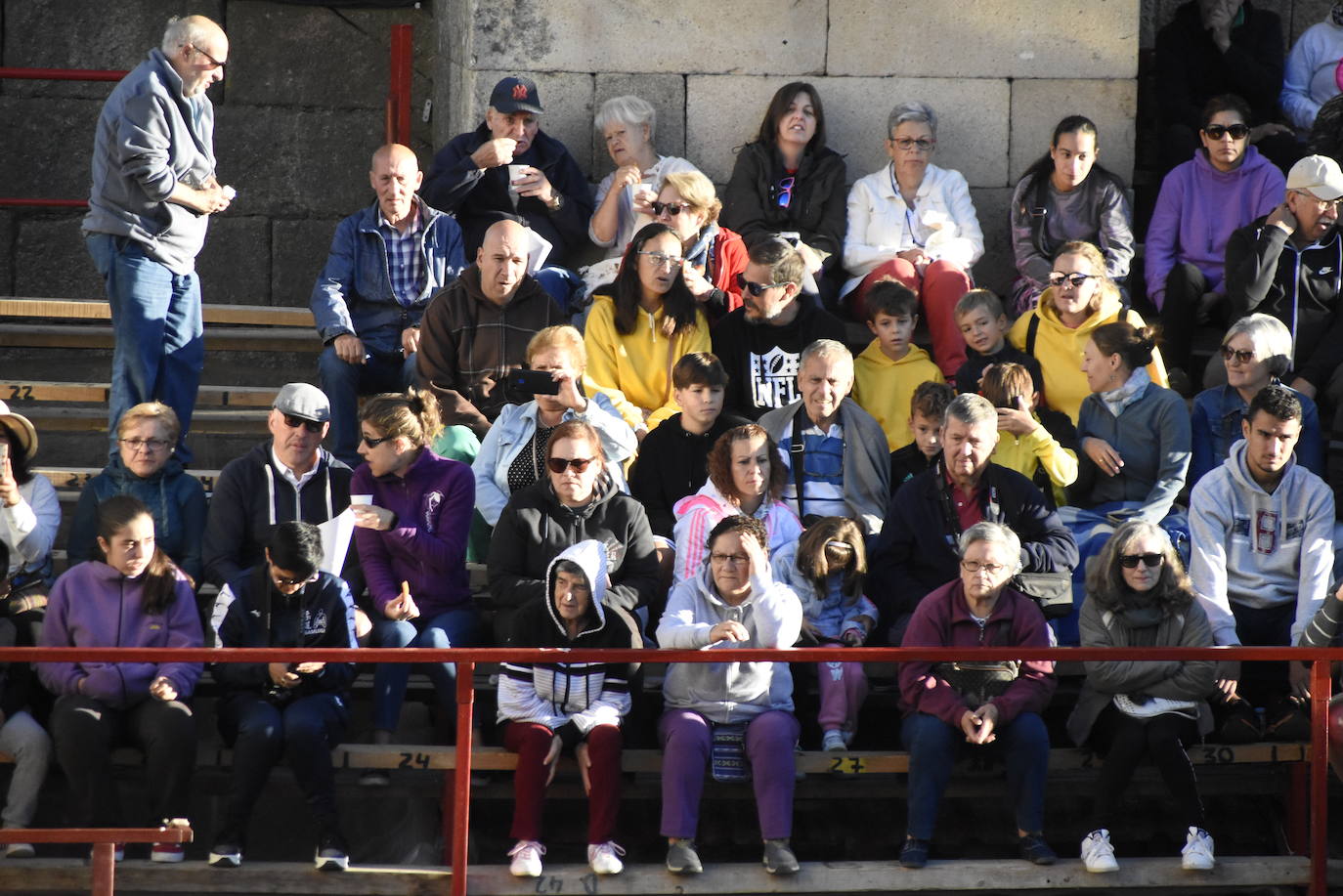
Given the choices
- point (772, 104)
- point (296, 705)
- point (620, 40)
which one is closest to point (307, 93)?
point (620, 40)

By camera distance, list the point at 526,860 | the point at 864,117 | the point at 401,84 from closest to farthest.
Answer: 1. the point at 526,860
2. the point at 864,117
3. the point at 401,84

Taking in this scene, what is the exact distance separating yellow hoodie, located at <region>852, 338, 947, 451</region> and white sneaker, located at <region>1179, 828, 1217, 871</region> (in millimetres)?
2201

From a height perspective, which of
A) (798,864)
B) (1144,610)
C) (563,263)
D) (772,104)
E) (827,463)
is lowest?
(798,864)

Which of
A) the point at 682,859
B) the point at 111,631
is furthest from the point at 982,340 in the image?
the point at 111,631

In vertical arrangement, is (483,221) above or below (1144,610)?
above

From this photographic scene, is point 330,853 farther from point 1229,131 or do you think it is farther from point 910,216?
point 1229,131

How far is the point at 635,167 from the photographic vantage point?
859cm

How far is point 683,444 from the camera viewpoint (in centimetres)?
717

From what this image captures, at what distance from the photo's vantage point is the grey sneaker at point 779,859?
590 cm

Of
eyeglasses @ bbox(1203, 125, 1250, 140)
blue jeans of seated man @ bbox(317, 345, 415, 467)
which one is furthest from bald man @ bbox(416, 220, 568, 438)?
eyeglasses @ bbox(1203, 125, 1250, 140)

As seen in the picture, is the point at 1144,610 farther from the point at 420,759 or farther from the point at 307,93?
the point at 307,93

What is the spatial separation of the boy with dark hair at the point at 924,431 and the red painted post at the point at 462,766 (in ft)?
7.33

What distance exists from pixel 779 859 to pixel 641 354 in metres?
2.66

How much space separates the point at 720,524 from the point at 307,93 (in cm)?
592
